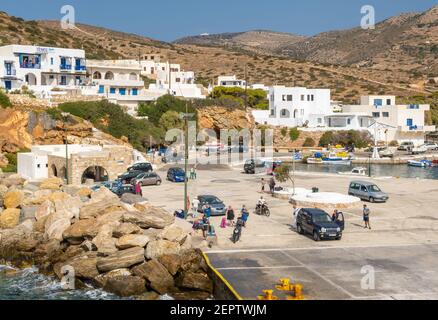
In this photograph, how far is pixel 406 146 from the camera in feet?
319

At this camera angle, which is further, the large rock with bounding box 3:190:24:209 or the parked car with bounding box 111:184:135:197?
the parked car with bounding box 111:184:135:197

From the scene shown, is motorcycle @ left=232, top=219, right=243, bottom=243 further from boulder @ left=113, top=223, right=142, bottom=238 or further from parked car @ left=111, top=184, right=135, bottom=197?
parked car @ left=111, top=184, right=135, bottom=197

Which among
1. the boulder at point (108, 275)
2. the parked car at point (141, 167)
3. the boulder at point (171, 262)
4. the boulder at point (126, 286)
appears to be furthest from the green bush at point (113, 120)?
the boulder at point (126, 286)

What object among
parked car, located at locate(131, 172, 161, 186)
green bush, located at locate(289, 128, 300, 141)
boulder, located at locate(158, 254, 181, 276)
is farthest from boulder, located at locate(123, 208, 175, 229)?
green bush, located at locate(289, 128, 300, 141)

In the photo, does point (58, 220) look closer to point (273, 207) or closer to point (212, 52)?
point (273, 207)

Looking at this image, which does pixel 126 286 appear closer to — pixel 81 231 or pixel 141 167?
pixel 81 231

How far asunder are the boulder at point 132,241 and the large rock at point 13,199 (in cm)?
1305

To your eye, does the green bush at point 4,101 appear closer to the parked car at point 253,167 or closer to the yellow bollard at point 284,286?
the parked car at point 253,167

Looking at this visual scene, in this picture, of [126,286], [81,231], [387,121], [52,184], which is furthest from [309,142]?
[126,286]

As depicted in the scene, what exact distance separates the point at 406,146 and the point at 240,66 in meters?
74.6

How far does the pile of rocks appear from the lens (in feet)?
84.5

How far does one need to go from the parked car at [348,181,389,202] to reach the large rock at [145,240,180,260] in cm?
1749

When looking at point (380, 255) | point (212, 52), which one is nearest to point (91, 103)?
point (380, 255)
